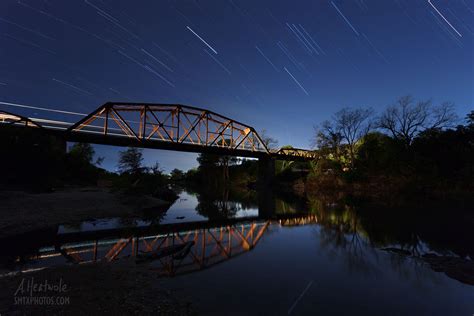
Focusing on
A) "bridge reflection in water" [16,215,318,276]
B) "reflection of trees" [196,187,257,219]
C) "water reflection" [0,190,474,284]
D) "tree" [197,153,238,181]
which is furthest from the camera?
"tree" [197,153,238,181]

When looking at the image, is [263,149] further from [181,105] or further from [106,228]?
[106,228]

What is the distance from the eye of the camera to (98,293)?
595 centimetres

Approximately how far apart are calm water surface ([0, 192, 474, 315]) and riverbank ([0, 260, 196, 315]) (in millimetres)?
593

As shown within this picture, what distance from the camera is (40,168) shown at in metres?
27.6

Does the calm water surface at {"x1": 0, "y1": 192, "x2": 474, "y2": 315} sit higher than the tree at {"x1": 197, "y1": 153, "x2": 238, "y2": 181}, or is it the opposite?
the tree at {"x1": 197, "y1": 153, "x2": 238, "y2": 181}

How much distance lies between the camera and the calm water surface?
6.30m

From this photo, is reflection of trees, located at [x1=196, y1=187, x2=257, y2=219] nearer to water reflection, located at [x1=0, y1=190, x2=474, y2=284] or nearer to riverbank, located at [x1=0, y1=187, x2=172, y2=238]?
water reflection, located at [x1=0, y1=190, x2=474, y2=284]

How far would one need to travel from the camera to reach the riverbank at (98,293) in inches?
203

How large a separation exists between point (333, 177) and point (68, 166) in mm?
56757

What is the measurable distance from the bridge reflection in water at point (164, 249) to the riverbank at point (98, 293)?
1.28m

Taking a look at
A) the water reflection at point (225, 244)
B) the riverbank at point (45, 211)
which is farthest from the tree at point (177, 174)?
the water reflection at point (225, 244)

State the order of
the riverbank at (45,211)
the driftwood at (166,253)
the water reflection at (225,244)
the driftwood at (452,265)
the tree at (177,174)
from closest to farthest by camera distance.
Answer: the driftwood at (452,265), the water reflection at (225,244), the driftwood at (166,253), the riverbank at (45,211), the tree at (177,174)

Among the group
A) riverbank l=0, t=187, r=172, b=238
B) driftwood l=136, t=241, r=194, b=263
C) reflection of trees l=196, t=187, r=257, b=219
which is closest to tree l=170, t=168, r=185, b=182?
reflection of trees l=196, t=187, r=257, b=219

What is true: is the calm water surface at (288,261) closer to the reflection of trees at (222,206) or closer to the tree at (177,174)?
the reflection of trees at (222,206)
